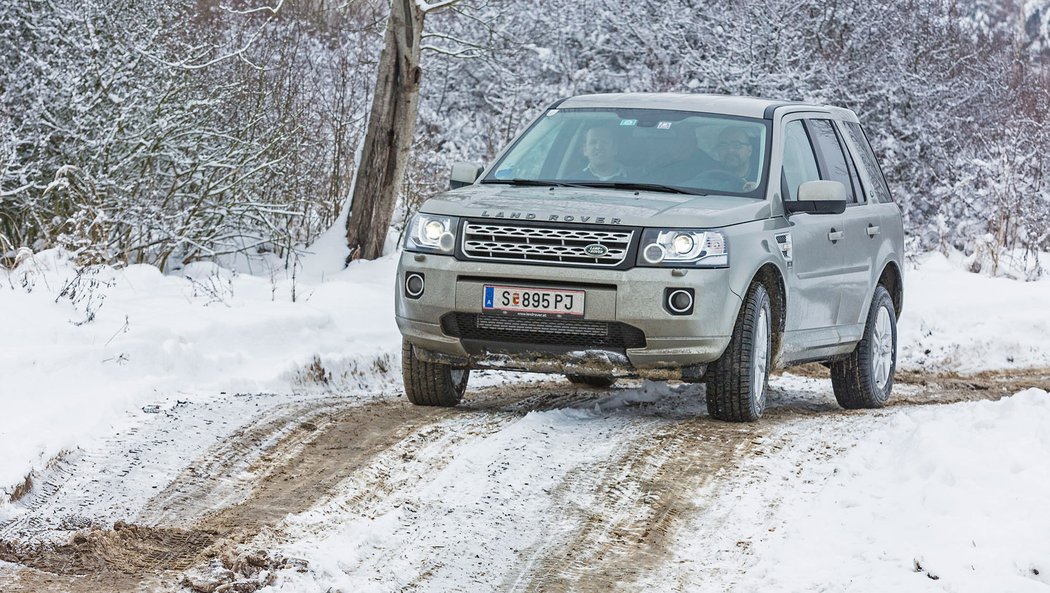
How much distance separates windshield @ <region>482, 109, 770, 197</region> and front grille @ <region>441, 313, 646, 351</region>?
41.8 inches

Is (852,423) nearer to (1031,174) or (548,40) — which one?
(1031,174)

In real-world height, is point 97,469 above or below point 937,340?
above

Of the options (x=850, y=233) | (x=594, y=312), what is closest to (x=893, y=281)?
(x=850, y=233)

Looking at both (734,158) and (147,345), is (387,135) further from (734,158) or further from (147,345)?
(734,158)

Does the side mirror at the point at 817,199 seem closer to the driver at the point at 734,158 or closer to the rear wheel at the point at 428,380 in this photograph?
the driver at the point at 734,158

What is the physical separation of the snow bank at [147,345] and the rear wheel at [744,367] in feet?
9.23

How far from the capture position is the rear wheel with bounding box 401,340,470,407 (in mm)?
7523

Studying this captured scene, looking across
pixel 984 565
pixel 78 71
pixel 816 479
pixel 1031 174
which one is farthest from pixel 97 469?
pixel 1031 174

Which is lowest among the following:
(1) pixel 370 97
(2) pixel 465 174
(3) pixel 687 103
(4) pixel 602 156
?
(1) pixel 370 97

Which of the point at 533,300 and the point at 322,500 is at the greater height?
the point at 533,300

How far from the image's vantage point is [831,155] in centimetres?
873

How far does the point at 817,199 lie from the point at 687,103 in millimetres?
1107

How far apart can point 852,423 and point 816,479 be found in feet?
4.97

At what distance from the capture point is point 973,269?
16797 mm
